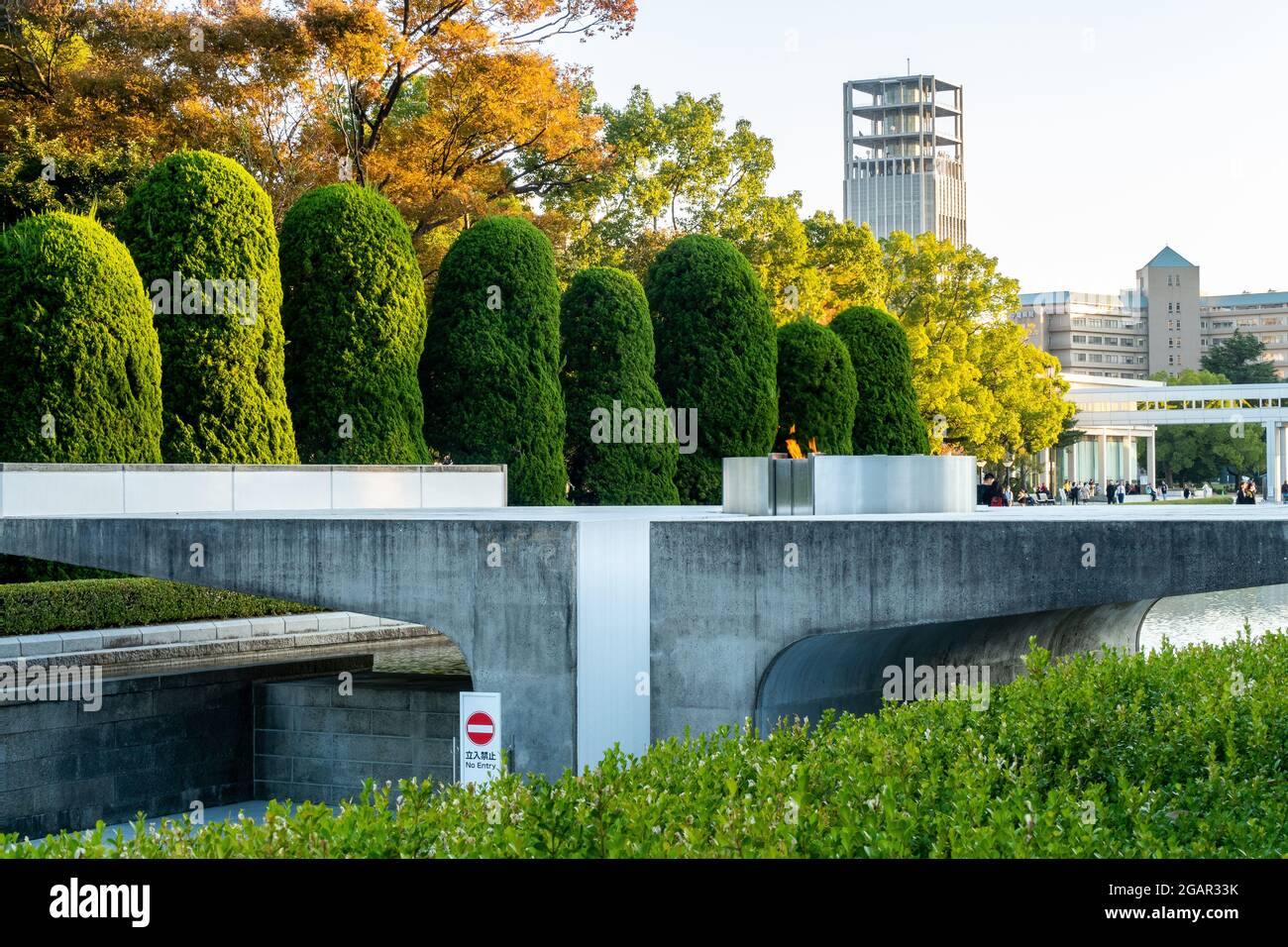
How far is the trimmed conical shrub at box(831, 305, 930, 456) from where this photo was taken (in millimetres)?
35188

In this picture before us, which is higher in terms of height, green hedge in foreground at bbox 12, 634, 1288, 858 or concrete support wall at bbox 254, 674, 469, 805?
green hedge in foreground at bbox 12, 634, 1288, 858

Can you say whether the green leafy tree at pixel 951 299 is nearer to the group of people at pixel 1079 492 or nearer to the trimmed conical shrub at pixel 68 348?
the group of people at pixel 1079 492

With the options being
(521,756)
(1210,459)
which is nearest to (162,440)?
(521,756)

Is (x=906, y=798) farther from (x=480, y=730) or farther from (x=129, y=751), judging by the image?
(x=129, y=751)

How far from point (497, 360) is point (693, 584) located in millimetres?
15867

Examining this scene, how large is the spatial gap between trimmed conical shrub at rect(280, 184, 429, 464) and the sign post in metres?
14.3

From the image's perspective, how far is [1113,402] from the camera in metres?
90.0

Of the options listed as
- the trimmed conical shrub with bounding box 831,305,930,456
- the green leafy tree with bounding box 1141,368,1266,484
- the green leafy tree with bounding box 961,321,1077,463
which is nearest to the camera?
the trimmed conical shrub with bounding box 831,305,930,456

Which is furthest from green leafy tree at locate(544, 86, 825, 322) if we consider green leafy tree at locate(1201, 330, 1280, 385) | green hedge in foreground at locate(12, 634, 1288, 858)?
green leafy tree at locate(1201, 330, 1280, 385)

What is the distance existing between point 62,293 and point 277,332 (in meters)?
4.14

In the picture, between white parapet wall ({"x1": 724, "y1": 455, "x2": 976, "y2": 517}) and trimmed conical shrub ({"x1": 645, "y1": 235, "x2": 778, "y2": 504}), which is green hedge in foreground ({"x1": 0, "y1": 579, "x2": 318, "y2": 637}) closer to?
white parapet wall ({"x1": 724, "y1": 455, "x2": 976, "y2": 517})

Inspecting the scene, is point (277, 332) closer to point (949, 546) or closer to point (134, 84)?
point (134, 84)

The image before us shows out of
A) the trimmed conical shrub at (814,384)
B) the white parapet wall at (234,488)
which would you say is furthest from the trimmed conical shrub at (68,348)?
the trimmed conical shrub at (814,384)

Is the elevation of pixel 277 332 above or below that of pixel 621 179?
below
